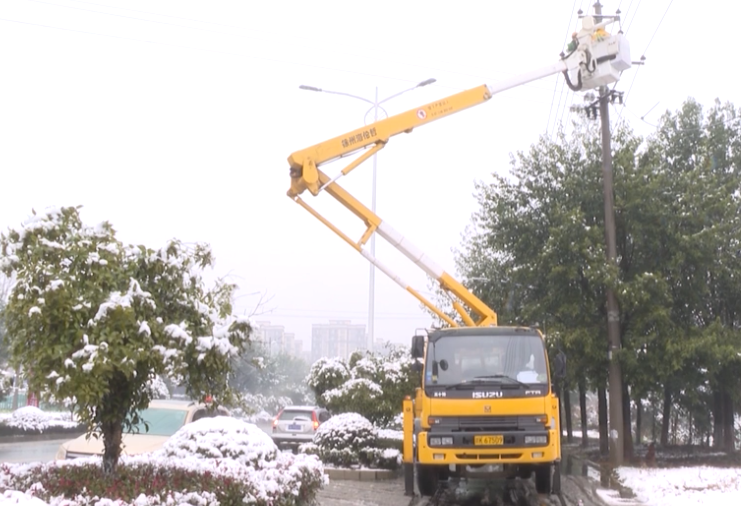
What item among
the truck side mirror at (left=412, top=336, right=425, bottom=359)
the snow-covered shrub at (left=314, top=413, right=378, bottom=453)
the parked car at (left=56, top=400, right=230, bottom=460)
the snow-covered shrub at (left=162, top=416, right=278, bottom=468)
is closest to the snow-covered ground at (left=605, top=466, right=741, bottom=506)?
the truck side mirror at (left=412, top=336, right=425, bottom=359)

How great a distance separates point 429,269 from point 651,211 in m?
7.73

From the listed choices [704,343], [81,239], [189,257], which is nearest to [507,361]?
[189,257]

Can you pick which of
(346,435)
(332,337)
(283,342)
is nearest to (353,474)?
(346,435)

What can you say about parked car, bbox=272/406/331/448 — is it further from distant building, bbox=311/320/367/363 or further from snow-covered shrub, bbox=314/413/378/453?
distant building, bbox=311/320/367/363

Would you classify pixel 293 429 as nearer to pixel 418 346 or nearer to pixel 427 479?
pixel 427 479

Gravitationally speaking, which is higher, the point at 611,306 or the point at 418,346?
the point at 611,306

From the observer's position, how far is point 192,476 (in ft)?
28.9

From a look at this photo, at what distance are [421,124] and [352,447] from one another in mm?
6554

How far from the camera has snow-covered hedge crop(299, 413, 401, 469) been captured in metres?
17.3

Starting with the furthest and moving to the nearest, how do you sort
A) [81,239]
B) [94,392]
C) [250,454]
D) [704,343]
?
[704,343] < [250,454] < [81,239] < [94,392]

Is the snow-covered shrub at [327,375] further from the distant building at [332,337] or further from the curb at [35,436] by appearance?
the distant building at [332,337]

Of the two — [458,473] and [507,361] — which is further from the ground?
[507,361]

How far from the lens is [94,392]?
315 inches

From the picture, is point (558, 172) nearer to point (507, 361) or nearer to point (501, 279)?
point (501, 279)
